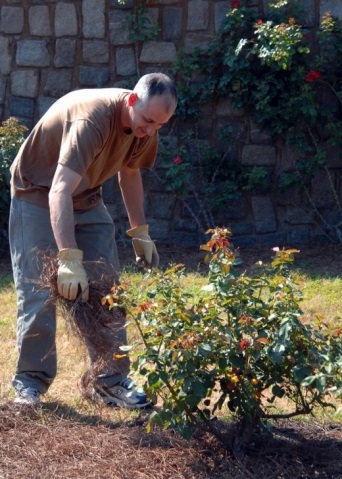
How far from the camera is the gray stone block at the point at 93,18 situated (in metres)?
7.76

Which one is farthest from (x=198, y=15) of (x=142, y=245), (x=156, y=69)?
(x=142, y=245)

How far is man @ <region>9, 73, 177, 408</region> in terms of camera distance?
3.68m

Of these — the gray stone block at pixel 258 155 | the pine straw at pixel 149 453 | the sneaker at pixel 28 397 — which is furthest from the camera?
the gray stone block at pixel 258 155

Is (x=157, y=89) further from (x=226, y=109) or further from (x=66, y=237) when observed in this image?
(x=226, y=109)

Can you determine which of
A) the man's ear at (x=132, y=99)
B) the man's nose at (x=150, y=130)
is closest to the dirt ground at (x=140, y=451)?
the man's nose at (x=150, y=130)

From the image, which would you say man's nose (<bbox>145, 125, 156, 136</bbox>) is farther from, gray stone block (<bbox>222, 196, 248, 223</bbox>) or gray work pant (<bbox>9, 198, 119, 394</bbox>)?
gray stone block (<bbox>222, 196, 248, 223</bbox>)

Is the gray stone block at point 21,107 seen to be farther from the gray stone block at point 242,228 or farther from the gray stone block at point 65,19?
the gray stone block at point 242,228

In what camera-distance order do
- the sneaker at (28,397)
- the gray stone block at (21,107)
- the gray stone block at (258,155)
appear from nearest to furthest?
the sneaker at (28,397)
the gray stone block at (258,155)
the gray stone block at (21,107)

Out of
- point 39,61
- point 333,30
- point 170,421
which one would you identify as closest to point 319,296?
point 333,30

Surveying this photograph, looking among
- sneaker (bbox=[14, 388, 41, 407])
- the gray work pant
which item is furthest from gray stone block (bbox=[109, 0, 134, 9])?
sneaker (bbox=[14, 388, 41, 407])

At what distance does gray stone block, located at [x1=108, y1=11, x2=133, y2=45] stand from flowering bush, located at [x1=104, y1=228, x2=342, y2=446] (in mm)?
4716

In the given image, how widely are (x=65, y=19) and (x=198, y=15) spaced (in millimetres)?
1225

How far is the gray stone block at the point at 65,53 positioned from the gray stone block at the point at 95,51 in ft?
0.38

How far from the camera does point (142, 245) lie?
14.6ft
